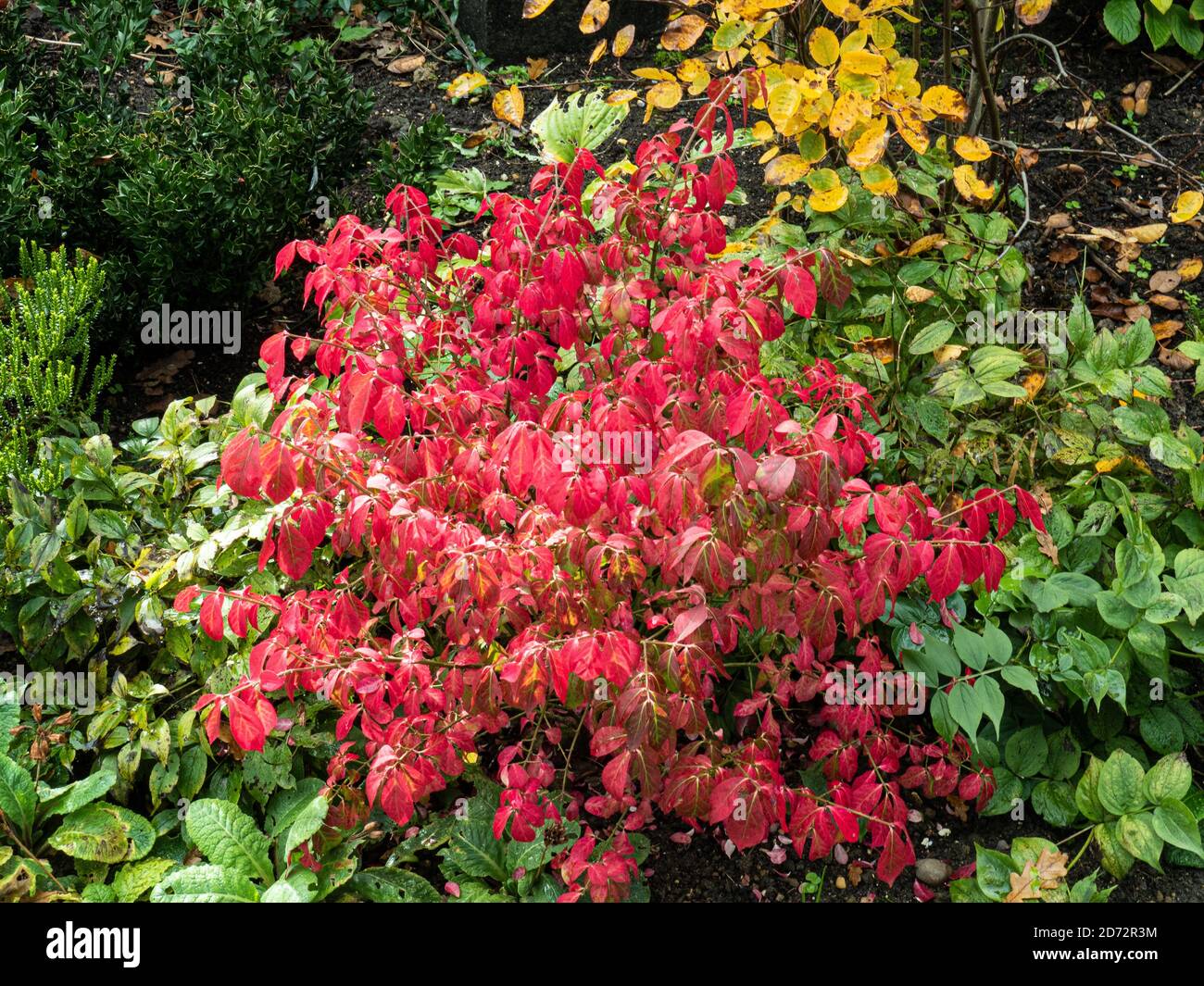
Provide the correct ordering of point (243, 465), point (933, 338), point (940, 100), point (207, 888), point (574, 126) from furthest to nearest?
point (574, 126)
point (933, 338)
point (940, 100)
point (207, 888)
point (243, 465)

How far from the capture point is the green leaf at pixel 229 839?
3.02 meters

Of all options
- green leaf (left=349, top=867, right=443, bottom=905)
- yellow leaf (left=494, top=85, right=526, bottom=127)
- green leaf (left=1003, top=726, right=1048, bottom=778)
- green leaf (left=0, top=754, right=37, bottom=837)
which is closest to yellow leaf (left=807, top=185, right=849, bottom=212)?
yellow leaf (left=494, top=85, right=526, bottom=127)

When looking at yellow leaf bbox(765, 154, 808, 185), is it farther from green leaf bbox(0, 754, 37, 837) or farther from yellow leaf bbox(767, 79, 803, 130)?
green leaf bbox(0, 754, 37, 837)

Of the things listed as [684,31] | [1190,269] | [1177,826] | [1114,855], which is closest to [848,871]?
[1114,855]

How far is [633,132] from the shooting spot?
5.20 m

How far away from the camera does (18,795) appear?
309 centimetres

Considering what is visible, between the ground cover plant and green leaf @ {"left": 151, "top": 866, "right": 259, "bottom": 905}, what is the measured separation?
24 millimetres

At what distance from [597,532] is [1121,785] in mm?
1659

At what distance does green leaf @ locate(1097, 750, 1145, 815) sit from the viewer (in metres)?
3.09

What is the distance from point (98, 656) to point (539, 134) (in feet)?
8.56

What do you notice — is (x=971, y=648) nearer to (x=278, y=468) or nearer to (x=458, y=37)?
(x=278, y=468)

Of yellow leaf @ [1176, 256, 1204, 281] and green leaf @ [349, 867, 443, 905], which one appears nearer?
green leaf @ [349, 867, 443, 905]

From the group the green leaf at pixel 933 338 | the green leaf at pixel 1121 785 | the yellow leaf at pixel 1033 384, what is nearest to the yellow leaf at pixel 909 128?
the green leaf at pixel 933 338

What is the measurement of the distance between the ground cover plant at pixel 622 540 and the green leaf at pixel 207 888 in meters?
0.02
